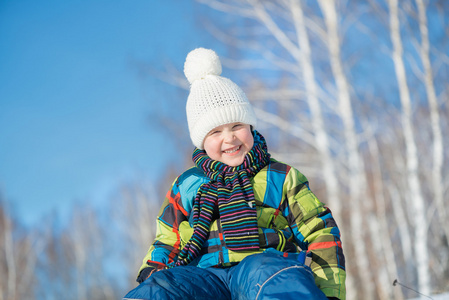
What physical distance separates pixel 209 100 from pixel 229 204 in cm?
53

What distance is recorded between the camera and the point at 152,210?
722 inches

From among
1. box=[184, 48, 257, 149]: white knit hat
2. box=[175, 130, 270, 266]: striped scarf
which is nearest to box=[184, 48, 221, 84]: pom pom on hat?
box=[184, 48, 257, 149]: white knit hat

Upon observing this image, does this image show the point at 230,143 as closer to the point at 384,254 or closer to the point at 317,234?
the point at 317,234

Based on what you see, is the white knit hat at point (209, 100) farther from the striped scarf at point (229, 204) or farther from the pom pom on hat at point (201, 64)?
the striped scarf at point (229, 204)

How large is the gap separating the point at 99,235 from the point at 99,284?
9.45 ft

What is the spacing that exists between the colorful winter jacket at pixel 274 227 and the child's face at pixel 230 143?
12cm

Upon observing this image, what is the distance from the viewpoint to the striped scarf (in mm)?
1661

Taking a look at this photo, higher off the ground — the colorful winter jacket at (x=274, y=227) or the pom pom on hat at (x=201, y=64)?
the pom pom on hat at (x=201, y=64)

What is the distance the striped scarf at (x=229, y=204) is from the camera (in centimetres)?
166

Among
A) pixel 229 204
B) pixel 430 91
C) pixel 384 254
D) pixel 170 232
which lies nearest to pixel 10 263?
pixel 384 254

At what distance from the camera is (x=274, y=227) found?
1.78 meters

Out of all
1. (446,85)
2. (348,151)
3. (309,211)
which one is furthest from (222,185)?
(446,85)

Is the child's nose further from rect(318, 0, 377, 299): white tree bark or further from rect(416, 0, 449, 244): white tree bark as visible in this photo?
rect(416, 0, 449, 244): white tree bark

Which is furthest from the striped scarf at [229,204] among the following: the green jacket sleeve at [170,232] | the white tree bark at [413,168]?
the white tree bark at [413,168]
